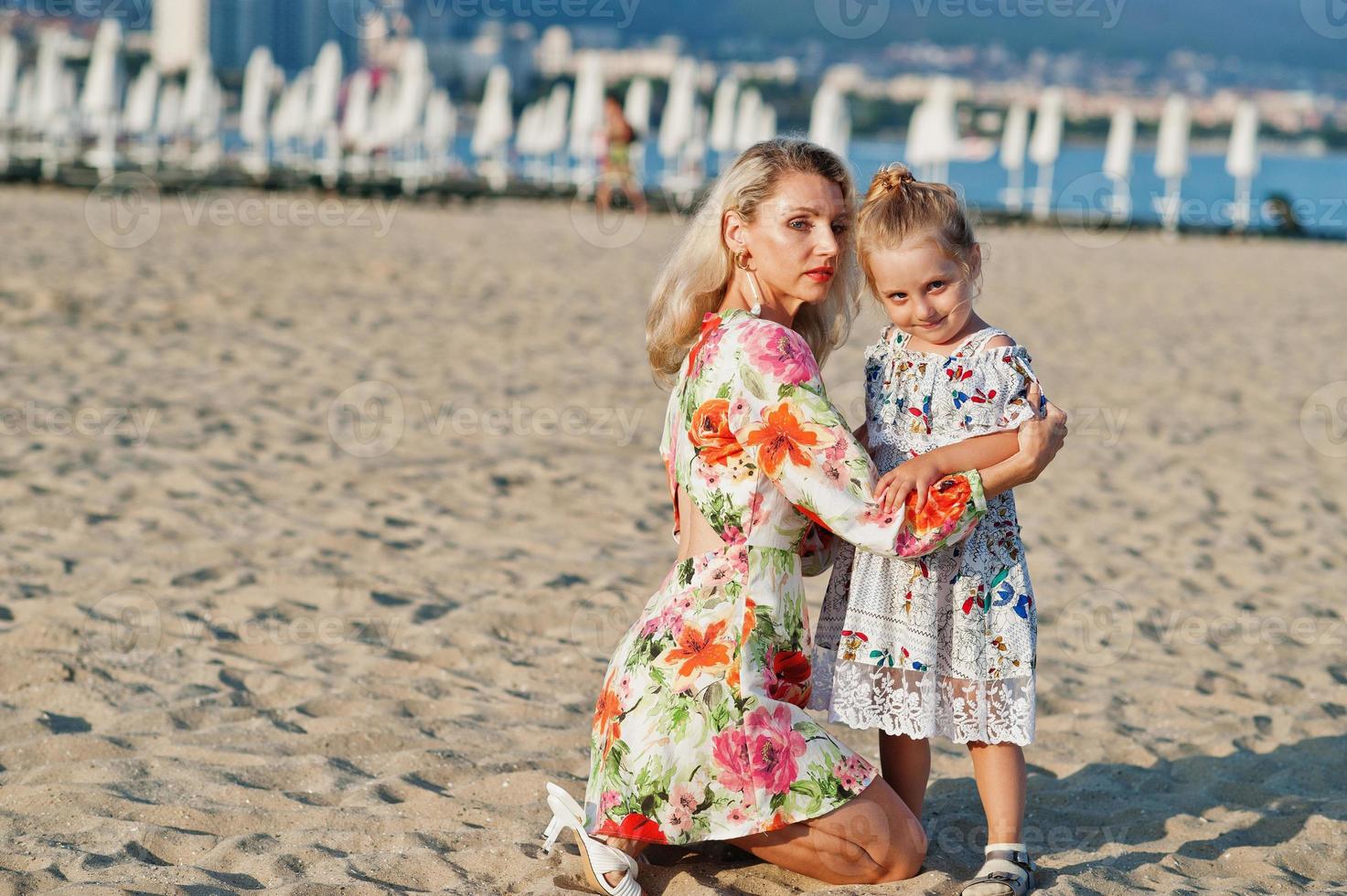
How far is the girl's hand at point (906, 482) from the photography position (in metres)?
2.27

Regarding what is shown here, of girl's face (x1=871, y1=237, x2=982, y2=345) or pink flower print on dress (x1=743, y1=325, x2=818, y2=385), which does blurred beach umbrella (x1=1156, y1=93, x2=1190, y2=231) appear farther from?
pink flower print on dress (x1=743, y1=325, x2=818, y2=385)

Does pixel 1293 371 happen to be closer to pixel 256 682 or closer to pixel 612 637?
pixel 612 637

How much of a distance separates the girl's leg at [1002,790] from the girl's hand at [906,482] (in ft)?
1.79

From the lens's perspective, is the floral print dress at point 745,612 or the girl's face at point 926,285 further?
the girl's face at point 926,285

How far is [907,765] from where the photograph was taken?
8.58 ft

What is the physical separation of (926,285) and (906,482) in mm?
387

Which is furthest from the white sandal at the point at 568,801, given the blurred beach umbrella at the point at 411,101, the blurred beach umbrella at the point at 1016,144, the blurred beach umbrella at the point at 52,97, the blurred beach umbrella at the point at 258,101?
the blurred beach umbrella at the point at 1016,144

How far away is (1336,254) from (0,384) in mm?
19741

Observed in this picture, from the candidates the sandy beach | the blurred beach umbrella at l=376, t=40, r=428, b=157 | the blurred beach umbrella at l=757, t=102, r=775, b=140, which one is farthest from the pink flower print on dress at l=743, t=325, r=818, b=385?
the blurred beach umbrella at l=757, t=102, r=775, b=140

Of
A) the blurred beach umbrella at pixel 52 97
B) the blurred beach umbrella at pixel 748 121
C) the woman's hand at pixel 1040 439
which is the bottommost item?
the woman's hand at pixel 1040 439

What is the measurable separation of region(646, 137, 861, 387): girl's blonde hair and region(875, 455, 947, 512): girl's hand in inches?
13.6

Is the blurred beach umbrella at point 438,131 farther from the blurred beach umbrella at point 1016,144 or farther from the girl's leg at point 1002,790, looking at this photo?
the girl's leg at point 1002,790

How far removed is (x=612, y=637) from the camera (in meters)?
4.05

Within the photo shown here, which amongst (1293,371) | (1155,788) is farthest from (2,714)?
(1293,371)
